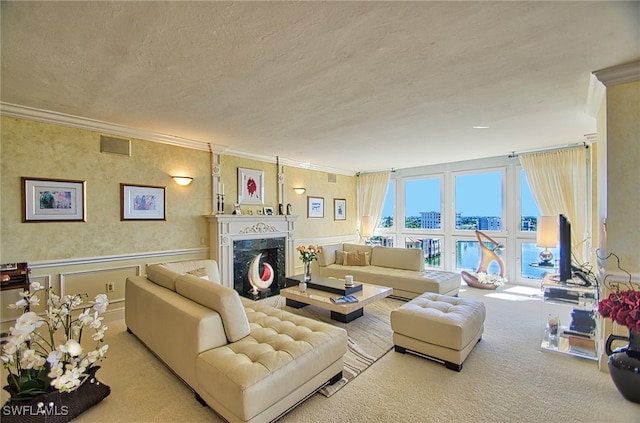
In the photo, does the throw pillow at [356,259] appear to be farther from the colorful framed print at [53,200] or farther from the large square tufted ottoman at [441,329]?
the colorful framed print at [53,200]

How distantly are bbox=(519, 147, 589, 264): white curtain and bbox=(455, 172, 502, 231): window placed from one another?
2.24 ft

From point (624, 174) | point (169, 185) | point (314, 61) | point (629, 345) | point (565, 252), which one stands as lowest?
point (629, 345)

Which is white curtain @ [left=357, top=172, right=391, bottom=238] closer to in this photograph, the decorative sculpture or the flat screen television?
the decorative sculpture

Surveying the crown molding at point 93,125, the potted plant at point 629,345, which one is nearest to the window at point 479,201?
the potted plant at point 629,345

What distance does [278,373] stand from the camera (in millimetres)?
1808

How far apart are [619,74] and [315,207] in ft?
16.7

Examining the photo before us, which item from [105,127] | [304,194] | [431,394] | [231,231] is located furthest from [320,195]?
[431,394]

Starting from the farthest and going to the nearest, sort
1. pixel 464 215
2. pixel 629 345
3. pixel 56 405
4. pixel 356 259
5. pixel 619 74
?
1. pixel 464 215
2. pixel 356 259
3. pixel 619 74
4. pixel 629 345
5. pixel 56 405

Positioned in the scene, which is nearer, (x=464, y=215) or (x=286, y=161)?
(x=286, y=161)

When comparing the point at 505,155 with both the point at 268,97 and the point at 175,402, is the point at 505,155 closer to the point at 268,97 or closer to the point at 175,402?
the point at 268,97

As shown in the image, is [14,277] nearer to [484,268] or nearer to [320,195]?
[320,195]

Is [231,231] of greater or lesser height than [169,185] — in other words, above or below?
below

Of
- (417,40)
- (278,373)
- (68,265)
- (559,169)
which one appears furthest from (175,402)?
(559,169)

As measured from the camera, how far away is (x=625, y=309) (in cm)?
196
